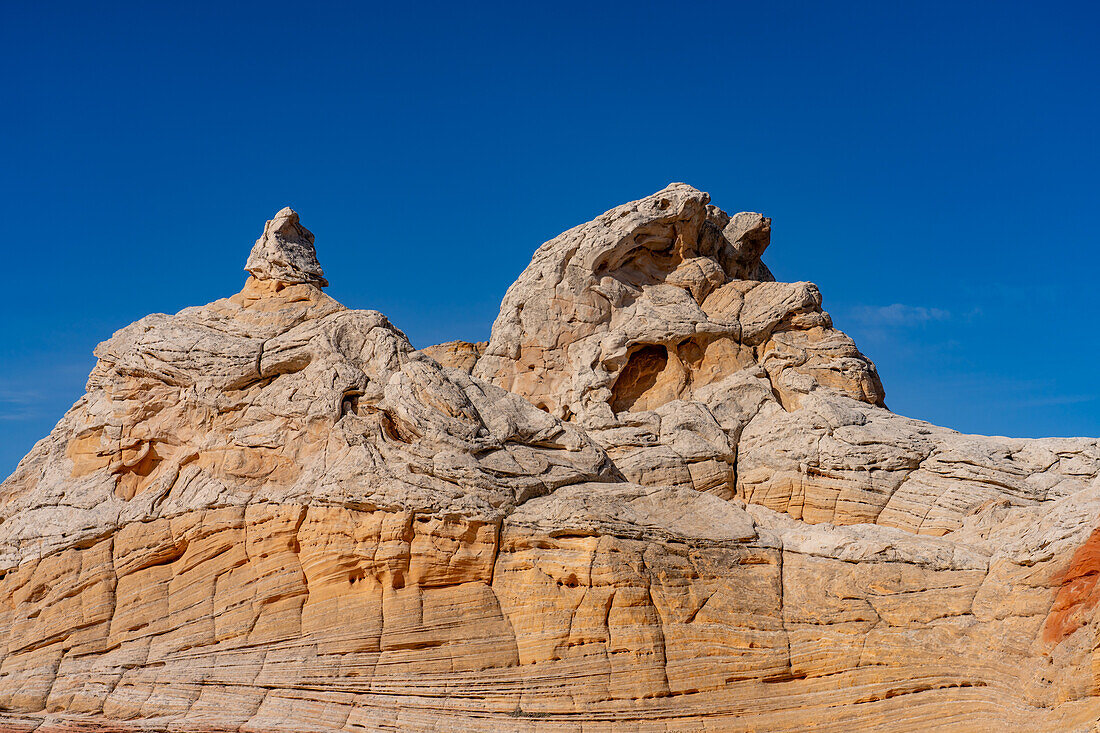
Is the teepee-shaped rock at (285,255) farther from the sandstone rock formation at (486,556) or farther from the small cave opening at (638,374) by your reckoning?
the small cave opening at (638,374)

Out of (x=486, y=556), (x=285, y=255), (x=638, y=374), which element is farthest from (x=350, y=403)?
(x=638, y=374)

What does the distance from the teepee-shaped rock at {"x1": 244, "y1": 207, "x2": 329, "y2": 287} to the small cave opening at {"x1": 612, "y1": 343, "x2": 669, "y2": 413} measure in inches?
312

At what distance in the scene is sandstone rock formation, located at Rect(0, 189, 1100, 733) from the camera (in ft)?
62.1

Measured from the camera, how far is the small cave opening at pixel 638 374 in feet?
94.7

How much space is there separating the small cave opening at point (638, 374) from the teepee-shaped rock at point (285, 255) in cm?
793

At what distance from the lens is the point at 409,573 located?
796 inches

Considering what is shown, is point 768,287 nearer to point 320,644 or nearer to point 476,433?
point 476,433

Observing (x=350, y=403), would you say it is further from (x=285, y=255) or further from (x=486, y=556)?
(x=285, y=255)

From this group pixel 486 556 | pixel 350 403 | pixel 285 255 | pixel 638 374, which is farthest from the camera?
pixel 638 374

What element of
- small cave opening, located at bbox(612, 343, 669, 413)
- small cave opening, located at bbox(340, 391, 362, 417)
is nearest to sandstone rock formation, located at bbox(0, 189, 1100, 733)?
small cave opening, located at bbox(340, 391, 362, 417)

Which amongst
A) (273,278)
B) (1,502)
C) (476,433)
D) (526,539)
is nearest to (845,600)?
(526,539)

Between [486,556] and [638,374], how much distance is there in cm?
1013

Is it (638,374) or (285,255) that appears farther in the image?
(638,374)

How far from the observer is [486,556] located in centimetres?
2036
